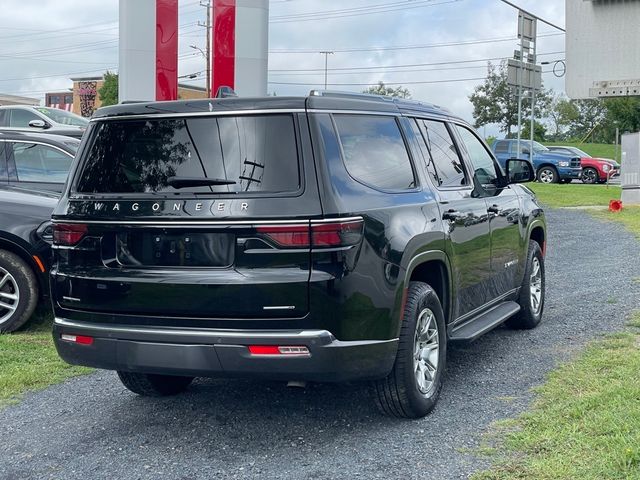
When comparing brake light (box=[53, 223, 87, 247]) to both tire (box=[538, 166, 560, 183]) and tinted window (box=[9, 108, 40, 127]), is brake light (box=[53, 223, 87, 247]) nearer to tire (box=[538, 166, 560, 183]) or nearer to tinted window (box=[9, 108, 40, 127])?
tinted window (box=[9, 108, 40, 127])

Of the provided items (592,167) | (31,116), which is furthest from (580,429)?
(592,167)

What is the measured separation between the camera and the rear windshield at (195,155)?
426cm

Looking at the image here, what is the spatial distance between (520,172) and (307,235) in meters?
3.22

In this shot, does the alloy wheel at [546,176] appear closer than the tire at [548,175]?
No

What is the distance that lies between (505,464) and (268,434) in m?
1.39

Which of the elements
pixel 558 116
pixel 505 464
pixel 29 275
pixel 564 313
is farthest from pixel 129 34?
pixel 558 116

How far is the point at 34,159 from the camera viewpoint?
8.62m

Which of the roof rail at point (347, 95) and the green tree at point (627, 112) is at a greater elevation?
the green tree at point (627, 112)

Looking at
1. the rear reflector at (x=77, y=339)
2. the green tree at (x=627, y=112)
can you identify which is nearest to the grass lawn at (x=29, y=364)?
the rear reflector at (x=77, y=339)

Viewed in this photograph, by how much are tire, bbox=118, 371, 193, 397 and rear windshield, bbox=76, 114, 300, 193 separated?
4.35ft

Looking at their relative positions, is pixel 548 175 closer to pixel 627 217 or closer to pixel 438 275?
pixel 627 217

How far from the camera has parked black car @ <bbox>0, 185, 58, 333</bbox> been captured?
285 inches

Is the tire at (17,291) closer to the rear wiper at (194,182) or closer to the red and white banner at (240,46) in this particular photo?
the rear wiper at (194,182)

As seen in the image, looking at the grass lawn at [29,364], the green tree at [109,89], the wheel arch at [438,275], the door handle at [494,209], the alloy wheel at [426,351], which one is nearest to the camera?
the alloy wheel at [426,351]
